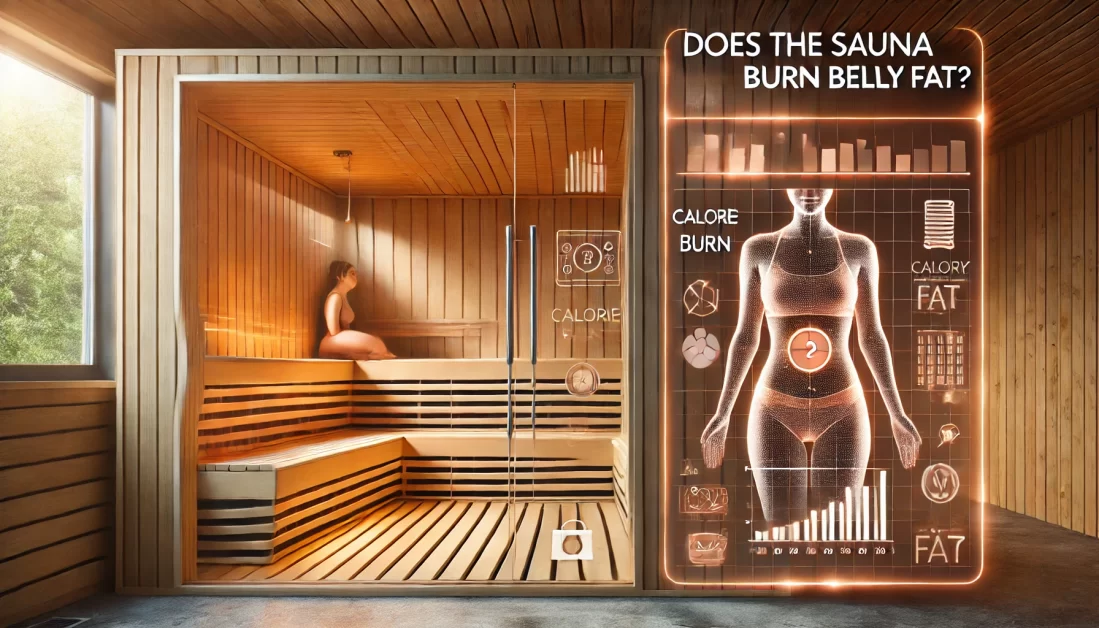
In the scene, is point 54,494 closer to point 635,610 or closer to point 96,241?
point 96,241

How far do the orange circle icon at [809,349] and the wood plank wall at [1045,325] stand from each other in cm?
249

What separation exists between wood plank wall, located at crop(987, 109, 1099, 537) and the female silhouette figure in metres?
2.28

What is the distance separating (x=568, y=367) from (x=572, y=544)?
30.3 inches

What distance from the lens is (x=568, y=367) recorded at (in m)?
3.54

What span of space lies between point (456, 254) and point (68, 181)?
197 centimetres

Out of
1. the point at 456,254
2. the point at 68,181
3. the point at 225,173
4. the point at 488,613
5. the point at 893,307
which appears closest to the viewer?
the point at 488,613

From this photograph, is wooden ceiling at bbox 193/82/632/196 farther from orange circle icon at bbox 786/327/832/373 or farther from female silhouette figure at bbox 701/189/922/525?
orange circle icon at bbox 786/327/832/373

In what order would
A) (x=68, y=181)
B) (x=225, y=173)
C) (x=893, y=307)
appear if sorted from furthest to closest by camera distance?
(x=225, y=173) → (x=68, y=181) → (x=893, y=307)

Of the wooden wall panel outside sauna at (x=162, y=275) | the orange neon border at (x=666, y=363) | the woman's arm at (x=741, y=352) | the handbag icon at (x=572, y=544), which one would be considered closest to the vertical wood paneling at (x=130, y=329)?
the wooden wall panel outside sauna at (x=162, y=275)

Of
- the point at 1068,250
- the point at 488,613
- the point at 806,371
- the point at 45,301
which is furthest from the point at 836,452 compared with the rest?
the point at 45,301

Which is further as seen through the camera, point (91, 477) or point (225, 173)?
point (225, 173)

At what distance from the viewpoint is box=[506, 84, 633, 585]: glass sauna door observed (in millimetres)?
3553

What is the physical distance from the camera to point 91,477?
348cm

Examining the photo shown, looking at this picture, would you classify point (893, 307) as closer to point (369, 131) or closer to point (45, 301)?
point (369, 131)
